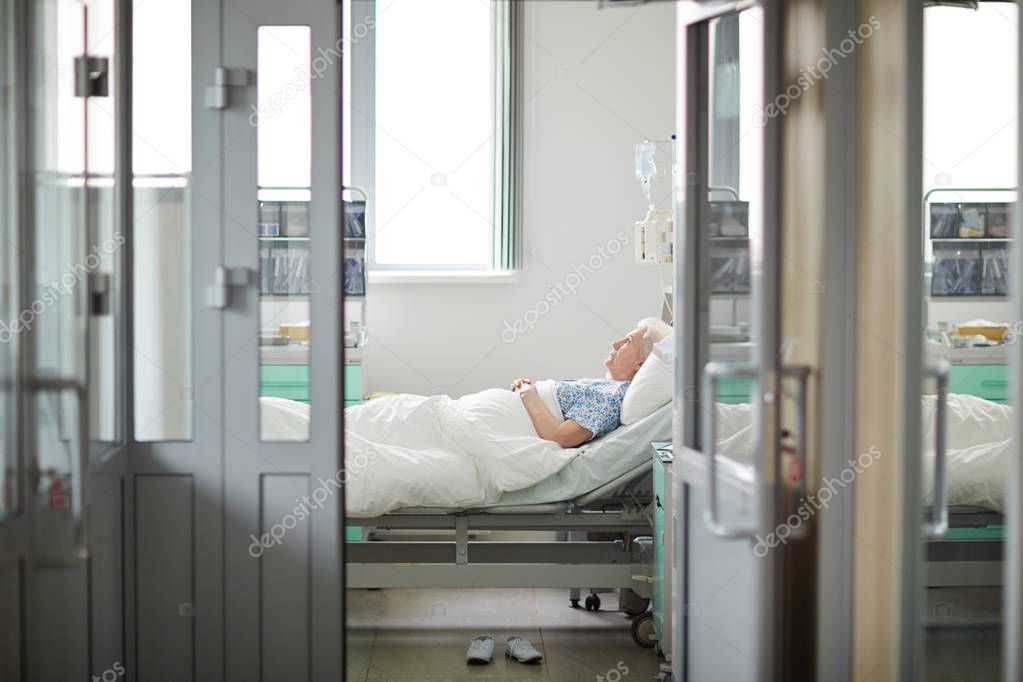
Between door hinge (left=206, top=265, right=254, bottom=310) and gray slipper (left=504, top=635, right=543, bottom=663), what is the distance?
4.91 ft

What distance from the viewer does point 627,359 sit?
3682 mm

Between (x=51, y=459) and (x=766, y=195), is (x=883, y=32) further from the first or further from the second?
(x=51, y=459)

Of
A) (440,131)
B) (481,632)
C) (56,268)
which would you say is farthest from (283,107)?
(440,131)

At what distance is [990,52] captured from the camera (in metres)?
2.11

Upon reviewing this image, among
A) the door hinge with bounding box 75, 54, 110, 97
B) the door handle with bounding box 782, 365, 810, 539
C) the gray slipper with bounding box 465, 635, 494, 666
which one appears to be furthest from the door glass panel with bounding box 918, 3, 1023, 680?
the door hinge with bounding box 75, 54, 110, 97

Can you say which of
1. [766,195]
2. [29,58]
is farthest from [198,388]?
[766,195]

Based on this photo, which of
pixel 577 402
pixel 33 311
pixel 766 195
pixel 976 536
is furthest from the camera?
pixel 577 402

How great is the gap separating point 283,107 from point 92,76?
0.43m

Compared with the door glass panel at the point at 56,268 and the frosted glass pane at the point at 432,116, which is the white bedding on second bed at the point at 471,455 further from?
the frosted glass pane at the point at 432,116

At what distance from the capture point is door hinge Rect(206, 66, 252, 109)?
2.31 meters

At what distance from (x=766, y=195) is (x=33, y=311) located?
1546 millimetres

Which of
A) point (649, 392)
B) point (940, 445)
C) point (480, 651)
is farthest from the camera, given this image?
point (649, 392)

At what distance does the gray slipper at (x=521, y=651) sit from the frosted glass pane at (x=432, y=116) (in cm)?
220

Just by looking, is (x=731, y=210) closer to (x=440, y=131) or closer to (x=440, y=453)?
(x=440, y=453)
